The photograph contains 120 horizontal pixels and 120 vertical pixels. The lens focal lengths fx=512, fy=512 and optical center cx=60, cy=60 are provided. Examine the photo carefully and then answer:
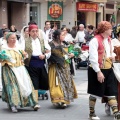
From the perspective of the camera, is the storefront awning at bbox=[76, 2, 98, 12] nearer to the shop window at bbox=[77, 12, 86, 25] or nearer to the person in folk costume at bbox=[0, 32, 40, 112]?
the shop window at bbox=[77, 12, 86, 25]

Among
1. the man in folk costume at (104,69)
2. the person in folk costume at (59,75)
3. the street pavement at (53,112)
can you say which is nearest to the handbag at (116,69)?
the man in folk costume at (104,69)

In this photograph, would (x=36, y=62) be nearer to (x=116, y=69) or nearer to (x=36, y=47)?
(x=36, y=47)

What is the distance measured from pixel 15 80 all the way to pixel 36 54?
876 millimetres

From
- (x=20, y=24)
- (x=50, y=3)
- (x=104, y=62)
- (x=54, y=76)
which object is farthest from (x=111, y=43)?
(x=50, y=3)

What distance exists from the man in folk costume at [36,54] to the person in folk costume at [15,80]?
0.50m

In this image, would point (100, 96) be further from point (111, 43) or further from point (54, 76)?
point (54, 76)

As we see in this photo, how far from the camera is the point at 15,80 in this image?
959 cm

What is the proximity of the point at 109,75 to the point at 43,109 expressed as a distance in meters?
2.02

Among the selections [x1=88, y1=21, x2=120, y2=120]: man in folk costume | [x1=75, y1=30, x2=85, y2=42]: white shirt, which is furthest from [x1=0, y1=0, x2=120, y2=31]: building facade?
[x1=88, y1=21, x2=120, y2=120]: man in folk costume

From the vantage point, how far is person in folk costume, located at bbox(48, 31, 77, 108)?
1009 centimetres

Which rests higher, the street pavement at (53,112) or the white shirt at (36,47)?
the white shirt at (36,47)

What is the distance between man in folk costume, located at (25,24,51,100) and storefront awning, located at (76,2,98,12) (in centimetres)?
2544

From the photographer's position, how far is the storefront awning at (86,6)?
35634 mm

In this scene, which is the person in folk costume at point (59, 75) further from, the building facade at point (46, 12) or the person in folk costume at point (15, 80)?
the building facade at point (46, 12)
